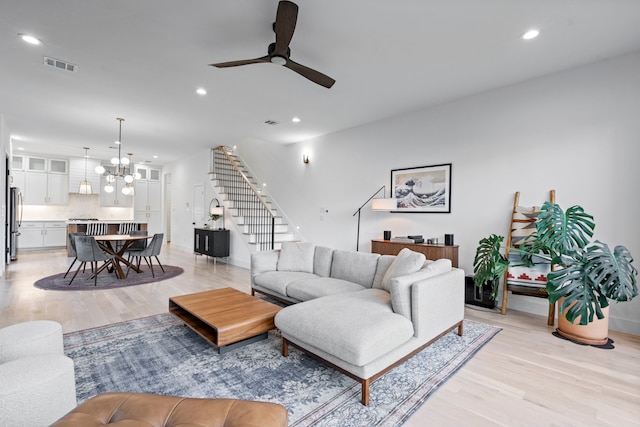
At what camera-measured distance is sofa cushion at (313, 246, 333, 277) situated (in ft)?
13.3

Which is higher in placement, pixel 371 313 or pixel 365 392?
pixel 371 313

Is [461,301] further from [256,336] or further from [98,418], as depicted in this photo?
[98,418]

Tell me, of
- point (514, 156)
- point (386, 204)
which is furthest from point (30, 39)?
point (514, 156)

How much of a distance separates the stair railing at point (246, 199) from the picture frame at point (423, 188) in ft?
9.41

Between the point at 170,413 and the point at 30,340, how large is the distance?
4.18ft

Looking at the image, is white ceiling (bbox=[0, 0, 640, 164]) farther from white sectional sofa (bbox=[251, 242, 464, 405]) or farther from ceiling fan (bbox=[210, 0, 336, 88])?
white sectional sofa (bbox=[251, 242, 464, 405])

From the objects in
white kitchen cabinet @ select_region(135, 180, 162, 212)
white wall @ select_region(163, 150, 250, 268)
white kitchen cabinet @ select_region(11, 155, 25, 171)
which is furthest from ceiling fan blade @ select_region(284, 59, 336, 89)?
white kitchen cabinet @ select_region(11, 155, 25, 171)

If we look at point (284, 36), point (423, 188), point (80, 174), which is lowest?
point (423, 188)

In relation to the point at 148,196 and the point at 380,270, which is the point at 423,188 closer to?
the point at 380,270

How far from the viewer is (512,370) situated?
2441 mm

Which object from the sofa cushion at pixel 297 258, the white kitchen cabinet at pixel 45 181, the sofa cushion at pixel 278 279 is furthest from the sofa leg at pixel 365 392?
the white kitchen cabinet at pixel 45 181

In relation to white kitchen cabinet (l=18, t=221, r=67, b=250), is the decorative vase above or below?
below

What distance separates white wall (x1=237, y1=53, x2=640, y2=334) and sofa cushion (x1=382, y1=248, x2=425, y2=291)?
5.73ft

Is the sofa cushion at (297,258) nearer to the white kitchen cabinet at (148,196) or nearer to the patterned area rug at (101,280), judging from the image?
the patterned area rug at (101,280)
